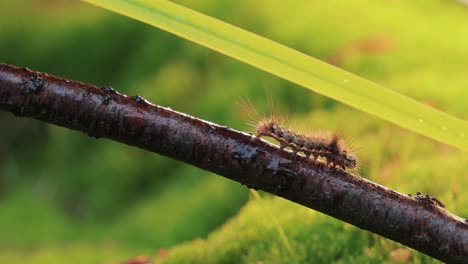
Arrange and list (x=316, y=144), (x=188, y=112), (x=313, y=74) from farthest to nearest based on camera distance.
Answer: (x=188, y=112), (x=316, y=144), (x=313, y=74)

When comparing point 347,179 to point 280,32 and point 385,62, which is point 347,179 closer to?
point 385,62

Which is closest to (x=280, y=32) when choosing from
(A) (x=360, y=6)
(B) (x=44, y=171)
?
(A) (x=360, y=6)

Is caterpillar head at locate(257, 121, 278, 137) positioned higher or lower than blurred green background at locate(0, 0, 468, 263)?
lower

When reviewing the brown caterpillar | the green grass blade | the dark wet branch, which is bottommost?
the dark wet branch

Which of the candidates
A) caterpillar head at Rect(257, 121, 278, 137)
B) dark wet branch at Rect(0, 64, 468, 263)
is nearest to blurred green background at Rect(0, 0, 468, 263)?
caterpillar head at Rect(257, 121, 278, 137)

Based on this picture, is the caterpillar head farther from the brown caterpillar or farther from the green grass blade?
the green grass blade

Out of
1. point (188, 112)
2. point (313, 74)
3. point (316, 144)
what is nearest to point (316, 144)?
point (316, 144)

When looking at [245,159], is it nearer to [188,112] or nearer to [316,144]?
[316,144]
